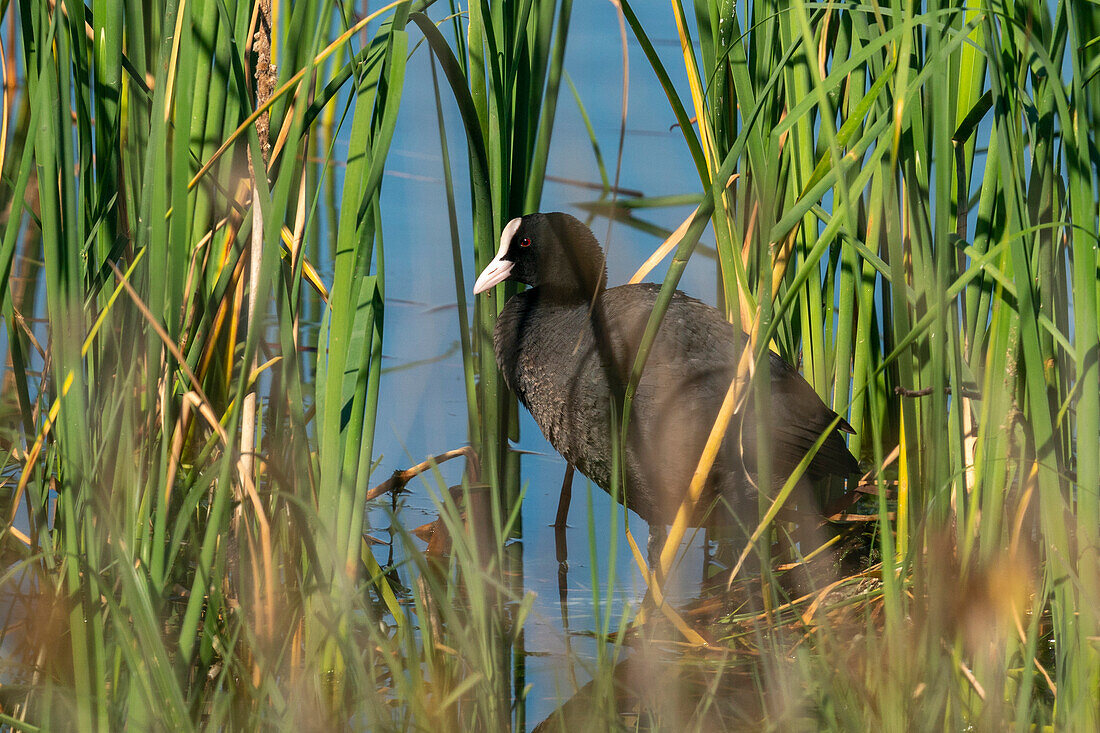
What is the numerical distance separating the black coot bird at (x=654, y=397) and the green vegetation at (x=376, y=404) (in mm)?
477

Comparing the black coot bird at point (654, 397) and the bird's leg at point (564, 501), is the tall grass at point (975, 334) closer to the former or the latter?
the black coot bird at point (654, 397)

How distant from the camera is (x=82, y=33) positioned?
1508mm

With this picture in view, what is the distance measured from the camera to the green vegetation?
1.34 m

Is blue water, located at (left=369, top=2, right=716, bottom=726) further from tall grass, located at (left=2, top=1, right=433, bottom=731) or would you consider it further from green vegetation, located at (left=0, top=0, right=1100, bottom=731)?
tall grass, located at (left=2, top=1, right=433, bottom=731)

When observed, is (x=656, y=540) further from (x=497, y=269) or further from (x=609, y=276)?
(x=609, y=276)

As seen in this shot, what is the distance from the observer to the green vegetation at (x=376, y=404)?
1345mm

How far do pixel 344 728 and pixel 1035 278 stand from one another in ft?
4.06

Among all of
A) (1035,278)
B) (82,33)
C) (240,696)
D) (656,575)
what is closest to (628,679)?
(656,575)

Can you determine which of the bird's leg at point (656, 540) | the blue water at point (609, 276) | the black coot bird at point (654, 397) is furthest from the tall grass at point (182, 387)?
the bird's leg at point (656, 540)

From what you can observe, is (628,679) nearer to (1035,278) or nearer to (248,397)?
(248,397)

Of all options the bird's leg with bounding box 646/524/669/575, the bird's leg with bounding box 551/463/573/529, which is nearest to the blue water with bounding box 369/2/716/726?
the bird's leg with bounding box 551/463/573/529

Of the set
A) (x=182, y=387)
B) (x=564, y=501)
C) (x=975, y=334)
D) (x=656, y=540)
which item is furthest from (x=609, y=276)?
(x=656, y=540)

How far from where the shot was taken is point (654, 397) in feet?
8.14

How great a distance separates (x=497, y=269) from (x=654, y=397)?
47cm
